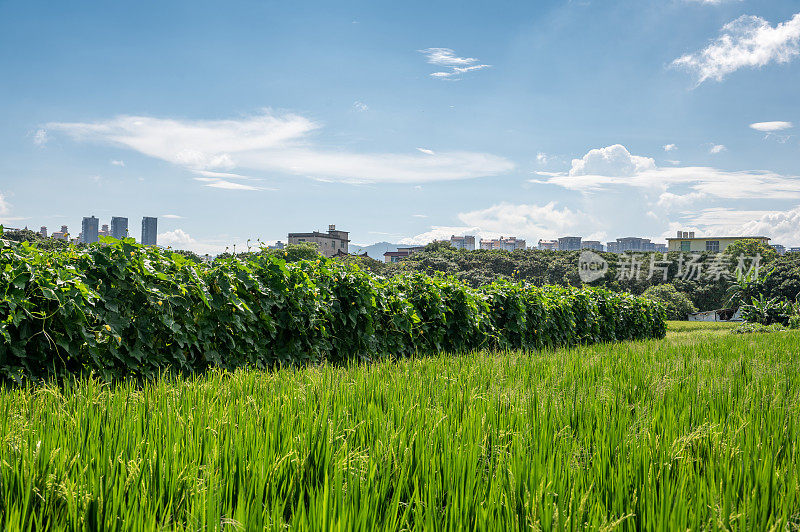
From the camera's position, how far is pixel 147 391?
3.52m

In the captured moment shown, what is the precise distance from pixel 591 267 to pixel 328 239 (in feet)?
317

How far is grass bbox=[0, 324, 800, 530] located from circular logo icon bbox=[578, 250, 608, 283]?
5877 cm

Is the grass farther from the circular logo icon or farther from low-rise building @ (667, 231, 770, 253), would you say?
low-rise building @ (667, 231, 770, 253)

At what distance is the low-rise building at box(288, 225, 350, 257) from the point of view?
142 meters

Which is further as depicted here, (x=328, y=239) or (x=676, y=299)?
(x=328, y=239)

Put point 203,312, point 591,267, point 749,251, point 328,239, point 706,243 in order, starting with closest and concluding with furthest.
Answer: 1. point 203,312
2. point 591,267
3. point 749,251
4. point 706,243
5. point 328,239

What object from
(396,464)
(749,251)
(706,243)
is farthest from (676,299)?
(706,243)

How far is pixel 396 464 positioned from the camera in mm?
1998

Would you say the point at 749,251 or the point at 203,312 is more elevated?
the point at 749,251

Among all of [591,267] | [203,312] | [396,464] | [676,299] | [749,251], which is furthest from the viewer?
[749,251]

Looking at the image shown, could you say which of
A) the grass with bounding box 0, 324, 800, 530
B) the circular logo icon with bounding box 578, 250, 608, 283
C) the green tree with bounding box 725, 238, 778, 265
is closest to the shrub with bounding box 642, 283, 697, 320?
the circular logo icon with bounding box 578, 250, 608, 283

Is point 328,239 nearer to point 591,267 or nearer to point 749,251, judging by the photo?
point 591,267

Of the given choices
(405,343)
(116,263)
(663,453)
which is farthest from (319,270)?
(663,453)

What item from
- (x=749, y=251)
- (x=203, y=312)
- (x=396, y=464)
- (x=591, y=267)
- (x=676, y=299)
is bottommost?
(x=676, y=299)
